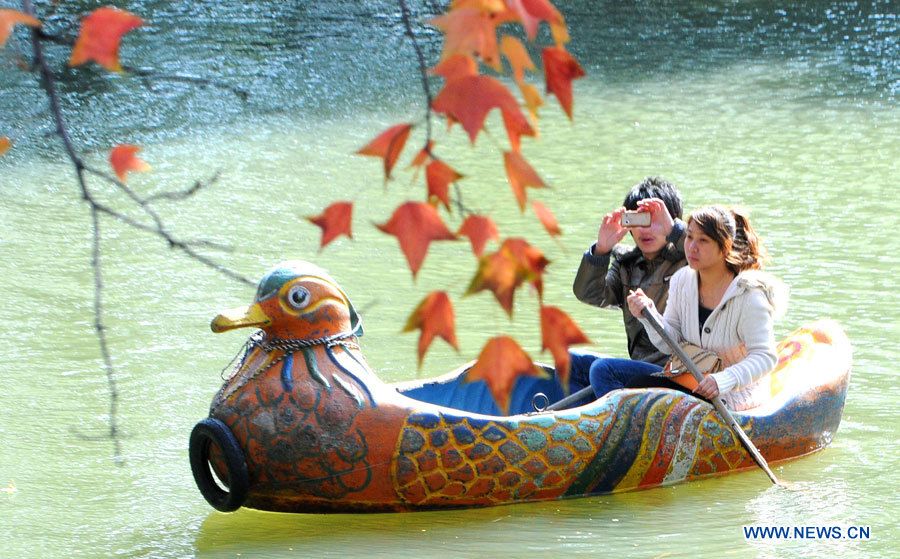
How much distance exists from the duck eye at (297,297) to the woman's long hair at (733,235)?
116 centimetres

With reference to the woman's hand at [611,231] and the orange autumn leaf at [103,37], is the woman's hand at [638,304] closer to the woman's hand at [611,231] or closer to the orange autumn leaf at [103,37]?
the woman's hand at [611,231]

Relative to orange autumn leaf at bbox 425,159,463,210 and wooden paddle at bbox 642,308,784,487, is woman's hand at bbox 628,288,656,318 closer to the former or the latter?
wooden paddle at bbox 642,308,784,487

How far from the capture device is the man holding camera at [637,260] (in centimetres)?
441

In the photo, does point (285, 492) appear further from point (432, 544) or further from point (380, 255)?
point (380, 255)

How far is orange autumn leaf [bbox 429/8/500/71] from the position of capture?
1.94m

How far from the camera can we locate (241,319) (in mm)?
3912

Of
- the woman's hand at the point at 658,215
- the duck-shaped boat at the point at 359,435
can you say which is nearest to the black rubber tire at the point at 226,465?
the duck-shaped boat at the point at 359,435

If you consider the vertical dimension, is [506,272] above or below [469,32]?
below

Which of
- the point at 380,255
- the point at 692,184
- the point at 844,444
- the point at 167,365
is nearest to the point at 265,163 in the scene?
the point at 380,255

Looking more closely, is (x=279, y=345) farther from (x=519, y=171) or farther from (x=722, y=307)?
(x=519, y=171)

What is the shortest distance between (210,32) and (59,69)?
147 centimetres

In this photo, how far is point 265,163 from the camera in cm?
866

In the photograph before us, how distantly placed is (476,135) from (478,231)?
143 mm

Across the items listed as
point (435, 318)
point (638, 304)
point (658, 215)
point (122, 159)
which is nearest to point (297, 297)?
point (638, 304)
